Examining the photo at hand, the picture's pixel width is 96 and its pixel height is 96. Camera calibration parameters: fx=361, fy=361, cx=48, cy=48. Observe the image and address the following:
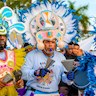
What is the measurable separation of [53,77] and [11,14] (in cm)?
119

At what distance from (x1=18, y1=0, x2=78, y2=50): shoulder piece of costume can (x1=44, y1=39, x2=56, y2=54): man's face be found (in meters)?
0.08

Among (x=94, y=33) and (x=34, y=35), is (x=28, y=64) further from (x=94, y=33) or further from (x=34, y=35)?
(x=94, y=33)

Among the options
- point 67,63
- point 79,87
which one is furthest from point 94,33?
point 79,87

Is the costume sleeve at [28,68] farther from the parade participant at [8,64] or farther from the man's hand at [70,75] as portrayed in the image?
the man's hand at [70,75]

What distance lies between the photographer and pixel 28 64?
17.6 feet

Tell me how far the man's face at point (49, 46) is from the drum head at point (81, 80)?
1.60 ft

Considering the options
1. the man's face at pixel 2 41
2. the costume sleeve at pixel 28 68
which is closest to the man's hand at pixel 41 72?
the costume sleeve at pixel 28 68

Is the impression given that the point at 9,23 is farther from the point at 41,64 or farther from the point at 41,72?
the point at 41,72

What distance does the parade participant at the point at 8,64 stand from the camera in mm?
5092

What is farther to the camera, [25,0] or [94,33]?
[25,0]

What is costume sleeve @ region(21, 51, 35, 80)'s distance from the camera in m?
5.23

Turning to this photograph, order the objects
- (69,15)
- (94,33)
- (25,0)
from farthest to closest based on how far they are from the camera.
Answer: (25,0), (69,15), (94,33)

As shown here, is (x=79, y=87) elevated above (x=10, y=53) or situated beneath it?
situated beneath

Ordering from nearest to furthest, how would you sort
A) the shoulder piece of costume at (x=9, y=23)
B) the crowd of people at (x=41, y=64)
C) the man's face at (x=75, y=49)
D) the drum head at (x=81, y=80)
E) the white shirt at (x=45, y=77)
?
the crowd of people at (x=41, y=64) → the drum head at (x=81, y=80) → the white shirt at (x=45, y=77) → the shoulder piece of costume at (x=9, y=23) → the man's face at (x=75, y=49)
